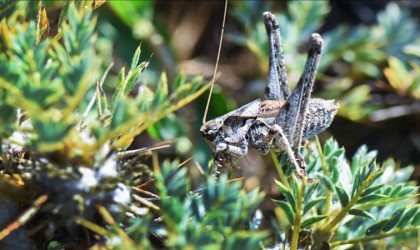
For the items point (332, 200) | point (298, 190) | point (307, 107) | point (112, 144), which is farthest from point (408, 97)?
point (112, 144)

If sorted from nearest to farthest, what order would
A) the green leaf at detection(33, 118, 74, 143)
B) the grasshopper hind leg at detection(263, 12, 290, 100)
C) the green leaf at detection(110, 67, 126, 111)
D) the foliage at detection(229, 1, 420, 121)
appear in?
1. the green leaf at detection(33, 118, 74, 143)
2. the green leaf at detection(110, 67, 126, 111)
3. the grasshopper hind leg at detection(263, 12, 290, 100)
4. the foliage at detection(229, 1, 420, 121)

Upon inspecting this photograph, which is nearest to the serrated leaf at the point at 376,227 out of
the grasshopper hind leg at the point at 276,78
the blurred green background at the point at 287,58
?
the grasshopper hind leg at the point at 276,78

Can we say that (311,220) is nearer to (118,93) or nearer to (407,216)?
(407,216)

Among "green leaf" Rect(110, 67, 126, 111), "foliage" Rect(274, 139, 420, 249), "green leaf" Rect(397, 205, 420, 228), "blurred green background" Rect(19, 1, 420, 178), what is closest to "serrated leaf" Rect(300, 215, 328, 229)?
"foliage" Rect(274, 139, 420, 249)

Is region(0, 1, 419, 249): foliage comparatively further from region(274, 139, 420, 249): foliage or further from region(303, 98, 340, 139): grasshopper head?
region(303, 98, 340, 139): grasshopper head

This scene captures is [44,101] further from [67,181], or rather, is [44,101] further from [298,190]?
[298,190]

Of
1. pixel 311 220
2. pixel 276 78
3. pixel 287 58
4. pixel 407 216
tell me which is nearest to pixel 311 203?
pixel 311 220

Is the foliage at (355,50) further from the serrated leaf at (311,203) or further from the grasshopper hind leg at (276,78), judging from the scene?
the serrated leaf at (311,203)

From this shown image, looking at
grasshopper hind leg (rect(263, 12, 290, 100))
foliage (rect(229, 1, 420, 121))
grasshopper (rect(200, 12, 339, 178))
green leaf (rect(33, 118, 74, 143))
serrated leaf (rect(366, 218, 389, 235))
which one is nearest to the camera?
green leaf (rect(33, 118, 74, 143))
